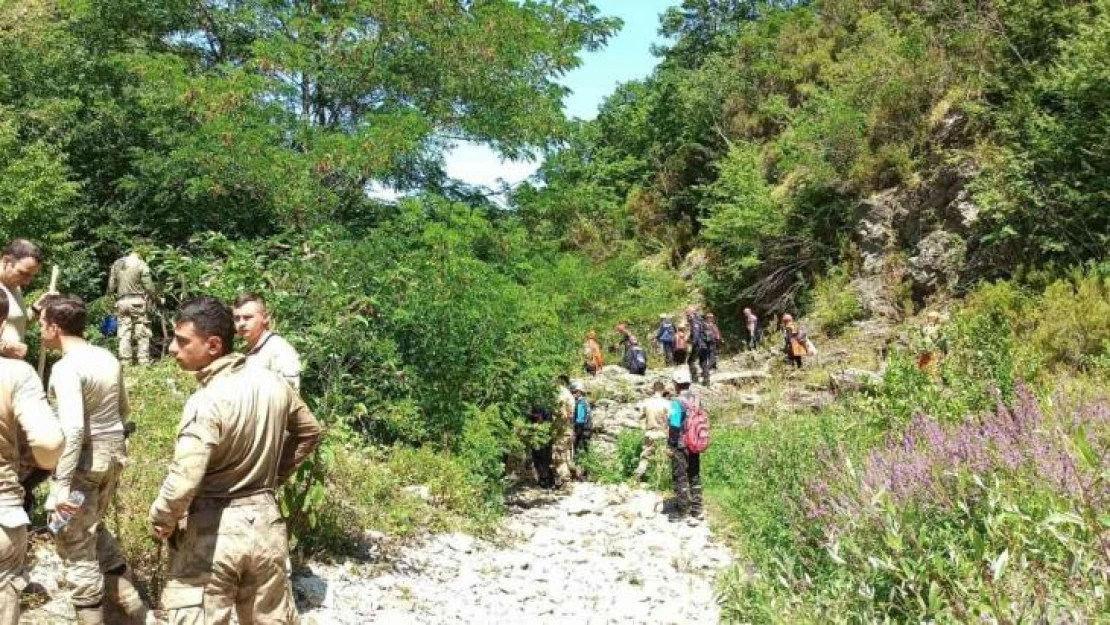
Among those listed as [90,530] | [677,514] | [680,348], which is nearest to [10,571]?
[90,530]

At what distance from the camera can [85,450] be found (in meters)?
4.60

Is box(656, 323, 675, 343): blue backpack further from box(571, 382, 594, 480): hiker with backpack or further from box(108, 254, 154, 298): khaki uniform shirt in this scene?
box(108, 254, 154, 298): khaki uniform shirt

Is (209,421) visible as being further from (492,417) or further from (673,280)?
(673,280)

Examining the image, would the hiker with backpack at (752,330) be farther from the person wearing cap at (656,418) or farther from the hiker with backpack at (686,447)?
the hiker with backpack at (686,447)

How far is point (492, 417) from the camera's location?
10305 millimetres

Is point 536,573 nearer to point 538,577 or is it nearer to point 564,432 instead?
point 538,577

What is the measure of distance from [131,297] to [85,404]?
6469 millimetres

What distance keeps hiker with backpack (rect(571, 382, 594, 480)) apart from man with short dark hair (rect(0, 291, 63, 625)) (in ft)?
33.5

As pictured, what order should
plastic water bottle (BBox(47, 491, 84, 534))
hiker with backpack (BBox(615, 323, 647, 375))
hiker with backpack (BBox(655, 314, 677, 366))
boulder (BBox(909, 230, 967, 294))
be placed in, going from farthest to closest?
1. hiker with backpack (BBox(655, 314, 677, 366))
2. hiker with backpack (BBox(615, 323, 647, 375))
3. boulder (BBox(909, 230, 967, 294))
4. plastic water bottle (BBox(47, 491, 84, 534))

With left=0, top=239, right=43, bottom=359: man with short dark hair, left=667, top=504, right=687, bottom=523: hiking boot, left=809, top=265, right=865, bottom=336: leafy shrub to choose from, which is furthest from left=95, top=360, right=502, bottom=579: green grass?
left=809, top=265, right=865, bottom=336: leafy shrub

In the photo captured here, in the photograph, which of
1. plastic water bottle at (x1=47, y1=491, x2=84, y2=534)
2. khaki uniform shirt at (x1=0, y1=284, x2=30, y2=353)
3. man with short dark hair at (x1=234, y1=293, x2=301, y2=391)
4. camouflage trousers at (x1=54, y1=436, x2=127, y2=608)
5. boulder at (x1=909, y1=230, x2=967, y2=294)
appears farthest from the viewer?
boulder at (x1=909, y1=230, x2=967, y2=294)

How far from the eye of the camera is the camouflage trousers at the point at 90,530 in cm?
448

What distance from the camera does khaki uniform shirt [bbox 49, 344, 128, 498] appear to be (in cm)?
426

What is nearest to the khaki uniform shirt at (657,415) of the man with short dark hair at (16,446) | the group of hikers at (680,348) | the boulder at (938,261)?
the group of hikers at (680,348)
